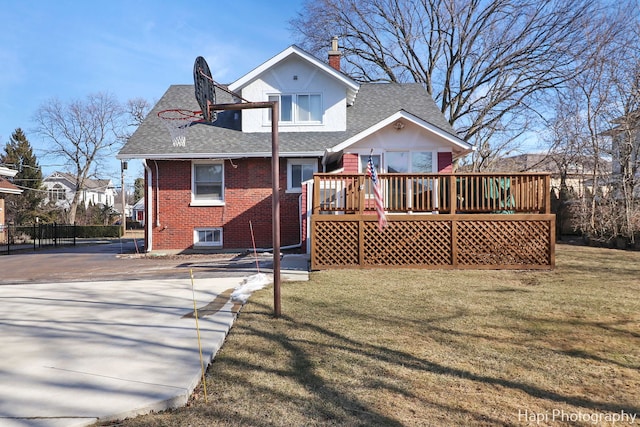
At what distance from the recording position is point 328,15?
25.2 meters

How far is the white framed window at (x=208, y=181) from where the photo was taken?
1448cm

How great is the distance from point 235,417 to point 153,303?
13.1 feet

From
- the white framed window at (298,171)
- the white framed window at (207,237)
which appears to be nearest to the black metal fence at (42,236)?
the white framed window at (207,237)

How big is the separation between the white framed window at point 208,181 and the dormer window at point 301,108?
8.82ft

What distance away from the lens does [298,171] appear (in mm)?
14398

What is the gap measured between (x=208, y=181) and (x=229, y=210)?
4.32 feet

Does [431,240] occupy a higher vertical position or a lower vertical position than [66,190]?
lower

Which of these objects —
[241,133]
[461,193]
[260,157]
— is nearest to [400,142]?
[461,193]

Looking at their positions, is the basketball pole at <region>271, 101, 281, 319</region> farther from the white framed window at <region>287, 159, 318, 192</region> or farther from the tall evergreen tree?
the tall evergreen tree

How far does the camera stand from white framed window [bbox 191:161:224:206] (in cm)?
1448

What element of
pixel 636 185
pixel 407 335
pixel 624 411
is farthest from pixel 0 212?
pixel 636 185

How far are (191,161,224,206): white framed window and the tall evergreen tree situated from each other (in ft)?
95.2

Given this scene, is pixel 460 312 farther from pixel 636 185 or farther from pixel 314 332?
pixel 636 185

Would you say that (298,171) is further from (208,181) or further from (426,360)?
(426,360)
